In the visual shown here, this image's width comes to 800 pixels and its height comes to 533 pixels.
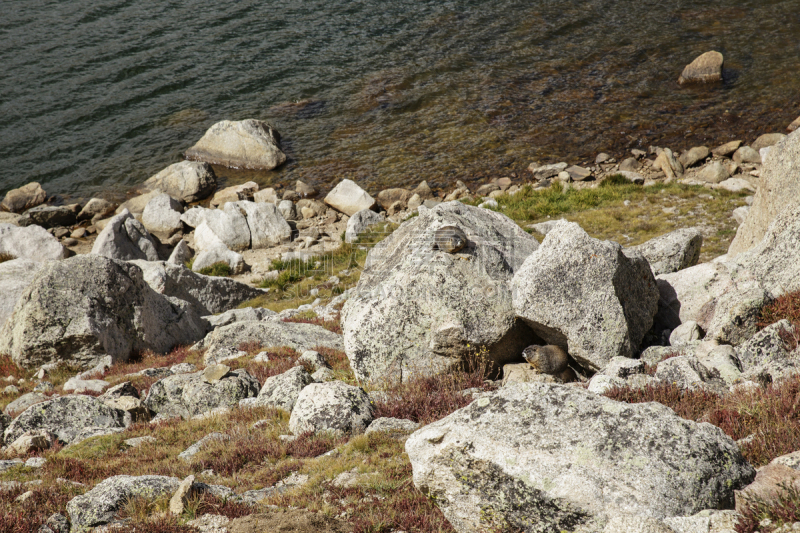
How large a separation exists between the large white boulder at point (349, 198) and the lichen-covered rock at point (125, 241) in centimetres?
976

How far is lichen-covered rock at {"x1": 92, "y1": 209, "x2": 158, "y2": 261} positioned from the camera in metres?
28.3

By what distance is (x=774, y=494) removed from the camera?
5.31 meters

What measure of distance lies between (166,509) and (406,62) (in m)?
43.1

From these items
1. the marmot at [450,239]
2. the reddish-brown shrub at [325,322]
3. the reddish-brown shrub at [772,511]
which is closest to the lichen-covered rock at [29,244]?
the reddish-brown shrub at [325,322]

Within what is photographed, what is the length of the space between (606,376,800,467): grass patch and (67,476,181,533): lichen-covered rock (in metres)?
6.54

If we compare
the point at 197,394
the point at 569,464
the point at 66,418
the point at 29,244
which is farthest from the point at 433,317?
the point at 29,244

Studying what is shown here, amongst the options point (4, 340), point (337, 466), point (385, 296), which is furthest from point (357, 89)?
point (337, 466)

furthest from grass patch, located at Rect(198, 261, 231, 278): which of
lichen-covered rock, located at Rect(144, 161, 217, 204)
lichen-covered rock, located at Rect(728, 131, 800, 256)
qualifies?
lichen-covered rock, located at Rect(728, 131, 800, 256)

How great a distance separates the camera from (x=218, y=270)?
27359 millimetres

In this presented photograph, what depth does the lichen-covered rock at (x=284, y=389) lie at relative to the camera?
11.3 m

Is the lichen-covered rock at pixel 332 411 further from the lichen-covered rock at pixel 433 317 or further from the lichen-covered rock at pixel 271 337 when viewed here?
the lichen-covered rock at pixel 271 337

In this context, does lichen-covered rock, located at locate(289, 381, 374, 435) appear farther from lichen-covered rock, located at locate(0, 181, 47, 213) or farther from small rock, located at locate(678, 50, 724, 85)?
small rock, located at locate(678, 50, 724, 85)

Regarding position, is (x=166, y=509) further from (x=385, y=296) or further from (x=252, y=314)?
(x=252, y=314)

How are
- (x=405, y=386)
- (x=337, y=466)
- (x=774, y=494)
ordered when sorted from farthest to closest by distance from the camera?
(x=405, y=386) → (x=337, y=466) → (x=774, y=494)
